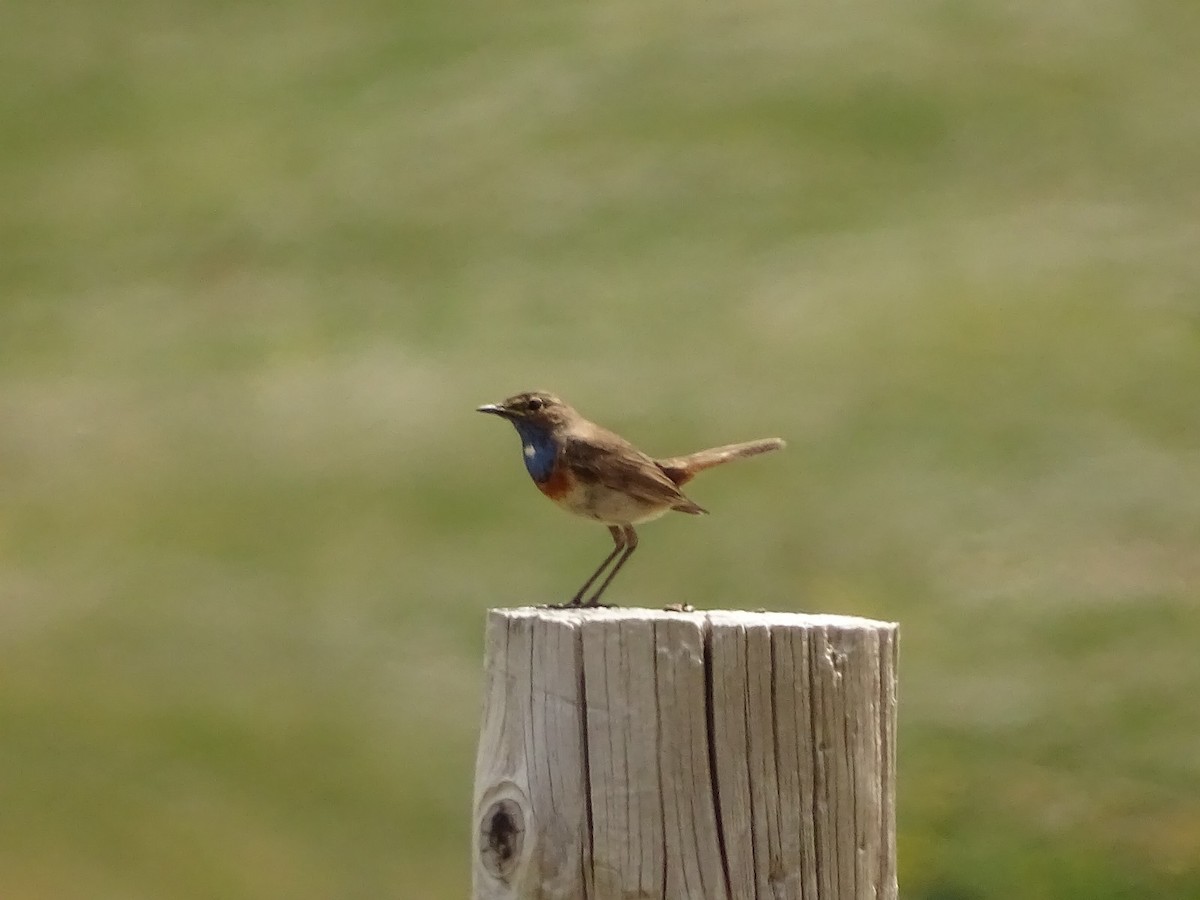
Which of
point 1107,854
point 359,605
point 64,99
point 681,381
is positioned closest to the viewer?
point 1107,854

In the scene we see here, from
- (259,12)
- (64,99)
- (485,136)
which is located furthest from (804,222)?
(64,99)

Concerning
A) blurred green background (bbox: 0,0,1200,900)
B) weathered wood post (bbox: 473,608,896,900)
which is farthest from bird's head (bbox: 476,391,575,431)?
blurred green background (bbox: 0,0,1200,900)

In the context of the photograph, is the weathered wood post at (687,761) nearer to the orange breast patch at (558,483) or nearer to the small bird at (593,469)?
the small bird at (593,469)

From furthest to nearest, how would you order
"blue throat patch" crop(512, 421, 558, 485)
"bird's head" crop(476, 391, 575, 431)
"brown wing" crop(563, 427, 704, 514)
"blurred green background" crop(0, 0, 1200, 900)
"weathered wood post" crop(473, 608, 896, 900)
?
"blurred green background" crop(0, 0, 1200, 900)
"bird's head" crop(476, 391, 575, 431)
"blue throat patch" crop(512, 421, 558, 485)
"brown wing" crop(563, 427, 704, 514)
"weathered wood post" crop(473, 608, 896, 900)

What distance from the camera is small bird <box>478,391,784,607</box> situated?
5832 millimetres

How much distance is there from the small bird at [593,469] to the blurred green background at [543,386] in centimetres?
504

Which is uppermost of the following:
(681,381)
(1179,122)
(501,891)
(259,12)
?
(259,12)

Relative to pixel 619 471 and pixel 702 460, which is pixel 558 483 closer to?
pixel 619 471

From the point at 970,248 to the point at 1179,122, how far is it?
2.07 metres

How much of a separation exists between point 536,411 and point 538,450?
0.54ft

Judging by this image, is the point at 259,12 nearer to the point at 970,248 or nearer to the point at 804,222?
the point at 804,222

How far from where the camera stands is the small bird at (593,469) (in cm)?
583

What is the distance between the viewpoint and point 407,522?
41.2ft

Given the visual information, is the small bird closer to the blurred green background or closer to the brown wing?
the brown wing
